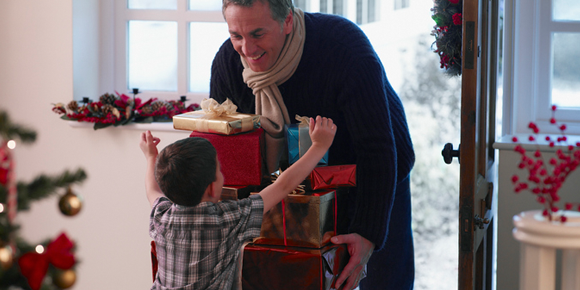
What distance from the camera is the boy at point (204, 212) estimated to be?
125cm

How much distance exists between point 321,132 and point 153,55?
1.68 m

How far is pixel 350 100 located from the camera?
1.39m

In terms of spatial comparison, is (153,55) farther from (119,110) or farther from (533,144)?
(533,144)

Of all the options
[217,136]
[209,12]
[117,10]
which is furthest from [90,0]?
[217,136]

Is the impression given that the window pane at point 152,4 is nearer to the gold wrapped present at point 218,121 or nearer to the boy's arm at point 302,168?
the gold wrapped present at point 218,121

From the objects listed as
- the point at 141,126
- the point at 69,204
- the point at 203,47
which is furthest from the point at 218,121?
the point at 203,47

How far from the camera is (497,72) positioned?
1.83 meters

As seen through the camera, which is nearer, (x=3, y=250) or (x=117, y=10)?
(x=3, y=250)

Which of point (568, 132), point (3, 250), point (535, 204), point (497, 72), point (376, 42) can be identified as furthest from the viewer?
point (376, 42)

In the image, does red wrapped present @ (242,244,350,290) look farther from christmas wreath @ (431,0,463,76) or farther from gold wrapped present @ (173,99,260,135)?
christmas wreath @ (431,0,463,76)

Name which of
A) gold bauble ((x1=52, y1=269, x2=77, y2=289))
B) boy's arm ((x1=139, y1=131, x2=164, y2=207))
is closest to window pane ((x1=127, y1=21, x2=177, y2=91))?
boy's arm ((x1=139, y1=131, x2=164, y2=207))

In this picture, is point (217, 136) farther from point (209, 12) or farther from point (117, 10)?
point (117, 10)

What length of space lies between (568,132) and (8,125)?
212 centimetres

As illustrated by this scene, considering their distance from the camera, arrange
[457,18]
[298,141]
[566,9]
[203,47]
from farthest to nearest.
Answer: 1. [203,47]
2. [566,9]
3. [457,18]
4. [298,141]
